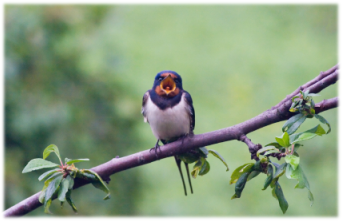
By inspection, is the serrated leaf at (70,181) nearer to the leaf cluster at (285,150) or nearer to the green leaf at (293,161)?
the leaf cluster at (285,150)

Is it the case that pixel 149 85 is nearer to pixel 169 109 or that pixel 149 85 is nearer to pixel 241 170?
pixel 169 109

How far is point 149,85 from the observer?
7.22 meters

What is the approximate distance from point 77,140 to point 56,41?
33.0 inches

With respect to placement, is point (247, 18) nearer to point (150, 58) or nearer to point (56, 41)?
point (150, 58)

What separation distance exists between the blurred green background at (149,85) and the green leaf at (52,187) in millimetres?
1271

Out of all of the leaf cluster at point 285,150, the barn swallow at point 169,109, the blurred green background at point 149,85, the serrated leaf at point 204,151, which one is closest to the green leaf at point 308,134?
the leaf cluster at point 285,150

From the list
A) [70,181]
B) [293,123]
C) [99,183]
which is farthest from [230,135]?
[70,181]

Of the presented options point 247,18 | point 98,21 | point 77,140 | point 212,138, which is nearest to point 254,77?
point 247,18

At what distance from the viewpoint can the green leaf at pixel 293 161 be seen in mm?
1354

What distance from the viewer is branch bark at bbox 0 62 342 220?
154cm

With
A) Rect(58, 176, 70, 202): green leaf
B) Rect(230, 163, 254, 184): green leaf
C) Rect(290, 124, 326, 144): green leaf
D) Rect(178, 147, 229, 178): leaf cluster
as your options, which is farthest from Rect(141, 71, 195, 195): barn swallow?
Rect(290, 124, 326, 144): green leaf

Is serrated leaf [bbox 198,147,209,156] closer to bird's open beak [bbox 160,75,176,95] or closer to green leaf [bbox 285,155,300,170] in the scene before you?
green leaf [bbox 285,155,300,170]

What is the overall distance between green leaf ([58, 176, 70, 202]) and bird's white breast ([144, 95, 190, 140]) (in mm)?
972

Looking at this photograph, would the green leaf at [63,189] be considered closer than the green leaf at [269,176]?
Result: No
